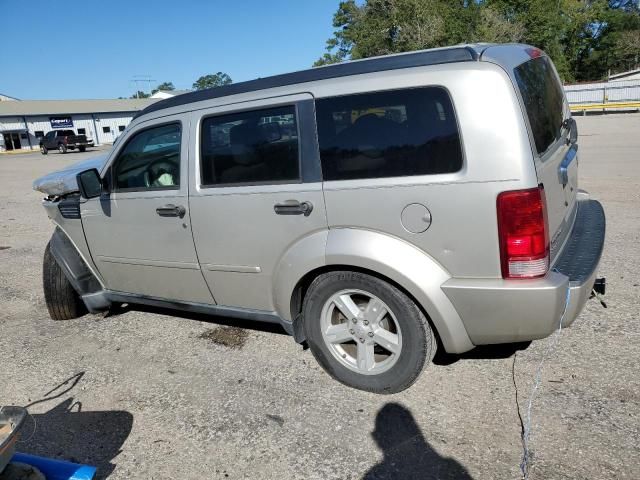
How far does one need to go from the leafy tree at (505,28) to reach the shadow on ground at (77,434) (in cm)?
4000

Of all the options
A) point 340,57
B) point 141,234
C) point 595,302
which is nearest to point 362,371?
point 141,234

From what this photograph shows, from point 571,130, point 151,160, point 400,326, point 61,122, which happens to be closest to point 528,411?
point 400,326

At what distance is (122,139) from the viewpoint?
3.95 meters

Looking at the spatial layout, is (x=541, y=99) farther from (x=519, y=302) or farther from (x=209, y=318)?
(x=209, y=318)

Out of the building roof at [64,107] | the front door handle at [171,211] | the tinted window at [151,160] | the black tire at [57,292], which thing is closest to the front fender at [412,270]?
the front door handle at [171,211]

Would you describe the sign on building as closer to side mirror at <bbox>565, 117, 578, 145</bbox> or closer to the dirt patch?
the dirt patch

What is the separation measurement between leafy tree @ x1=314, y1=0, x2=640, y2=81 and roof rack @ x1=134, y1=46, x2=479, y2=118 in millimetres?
38789

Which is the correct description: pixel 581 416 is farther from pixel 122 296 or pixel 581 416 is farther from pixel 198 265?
pixel 122 296

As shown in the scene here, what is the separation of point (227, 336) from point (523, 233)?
2538mm

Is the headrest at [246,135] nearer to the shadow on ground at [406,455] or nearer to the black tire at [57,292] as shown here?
the shadow on ground at [406,455]

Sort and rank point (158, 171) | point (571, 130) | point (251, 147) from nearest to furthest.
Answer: point (251, 147)
point (571, 130)
point (158, 171)

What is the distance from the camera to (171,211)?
358 cm

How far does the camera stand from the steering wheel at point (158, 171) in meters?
3.68

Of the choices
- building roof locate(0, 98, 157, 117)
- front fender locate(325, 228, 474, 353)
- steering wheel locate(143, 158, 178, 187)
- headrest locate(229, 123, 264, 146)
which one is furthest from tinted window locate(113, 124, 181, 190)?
building roof locate(0, 98, 157, 117)
